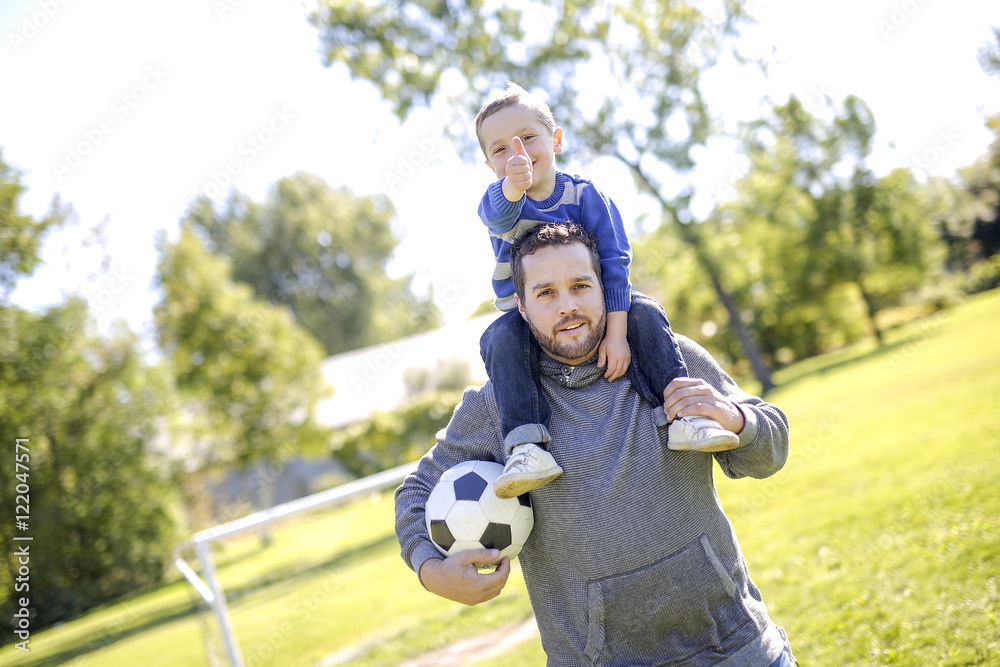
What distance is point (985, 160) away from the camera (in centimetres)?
3050

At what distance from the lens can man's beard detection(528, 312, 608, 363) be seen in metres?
2.22

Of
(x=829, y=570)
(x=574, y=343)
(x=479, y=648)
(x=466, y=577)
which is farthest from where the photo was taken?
(x=479, y=648)

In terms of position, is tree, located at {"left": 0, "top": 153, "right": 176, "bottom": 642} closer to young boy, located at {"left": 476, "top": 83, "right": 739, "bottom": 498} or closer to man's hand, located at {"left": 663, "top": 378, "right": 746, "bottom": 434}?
young boy, located at {"left": 476, "top": 83, "right": 739, "bottom": 498}

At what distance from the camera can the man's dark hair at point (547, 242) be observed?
7.62 feet

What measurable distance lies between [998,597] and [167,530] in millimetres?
18876

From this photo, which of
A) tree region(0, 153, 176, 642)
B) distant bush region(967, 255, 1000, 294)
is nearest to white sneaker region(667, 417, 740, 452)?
tree region(0, 153, 176, 642)

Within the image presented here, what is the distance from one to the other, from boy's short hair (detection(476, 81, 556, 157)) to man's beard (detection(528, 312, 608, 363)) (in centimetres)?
106

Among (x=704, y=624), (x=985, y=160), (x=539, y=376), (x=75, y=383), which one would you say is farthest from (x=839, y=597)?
(x=985, y=160)

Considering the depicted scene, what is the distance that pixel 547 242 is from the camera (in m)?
2.31

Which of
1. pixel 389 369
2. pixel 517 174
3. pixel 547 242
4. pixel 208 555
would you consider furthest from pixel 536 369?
pixel 389 369

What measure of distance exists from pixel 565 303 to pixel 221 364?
18804mm

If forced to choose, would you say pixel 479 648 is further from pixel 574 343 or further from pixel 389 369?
pixel 389 369

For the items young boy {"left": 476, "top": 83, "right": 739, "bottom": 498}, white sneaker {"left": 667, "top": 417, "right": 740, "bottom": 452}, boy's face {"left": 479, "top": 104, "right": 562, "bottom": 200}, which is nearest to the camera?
white sneaker {"left": 667, "top": 417, "right": 740, "bottom": 452}

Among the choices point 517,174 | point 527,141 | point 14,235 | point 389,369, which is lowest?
point 517,174
